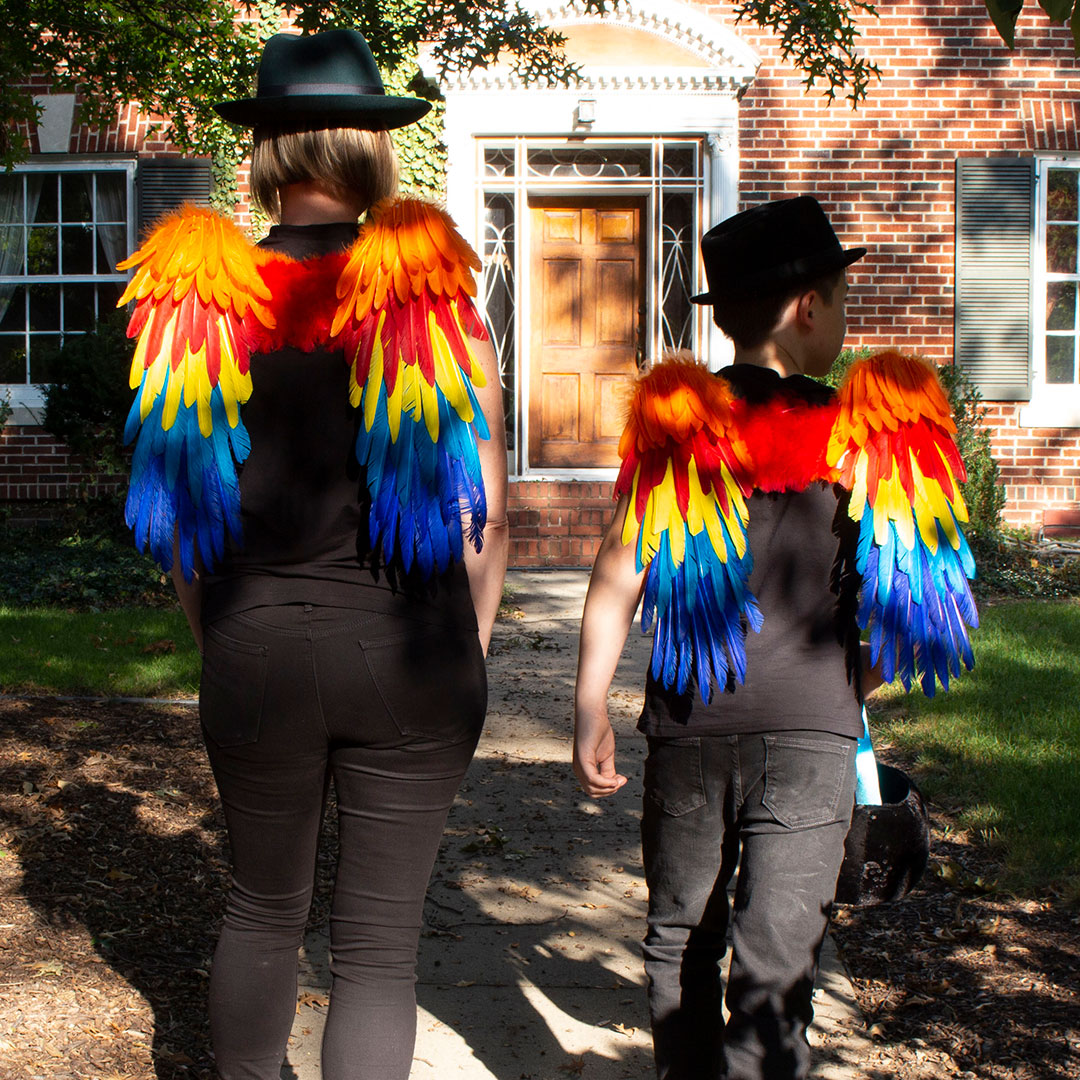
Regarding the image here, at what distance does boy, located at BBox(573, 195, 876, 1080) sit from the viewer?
6.51ft

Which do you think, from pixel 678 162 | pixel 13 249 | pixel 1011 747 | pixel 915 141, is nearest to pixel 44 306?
pixel 13 249

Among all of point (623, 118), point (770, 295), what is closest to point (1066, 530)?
point (623, 118)

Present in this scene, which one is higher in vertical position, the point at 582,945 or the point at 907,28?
the point at 907,28

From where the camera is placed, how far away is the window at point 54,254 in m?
10.4

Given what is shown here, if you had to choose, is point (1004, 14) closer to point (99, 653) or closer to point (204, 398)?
point (204, 398)

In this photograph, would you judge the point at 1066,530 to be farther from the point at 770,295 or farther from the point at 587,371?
the point at 770,295

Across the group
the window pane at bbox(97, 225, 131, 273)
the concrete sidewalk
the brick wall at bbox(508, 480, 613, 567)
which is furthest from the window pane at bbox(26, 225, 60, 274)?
the concrete sidewalk

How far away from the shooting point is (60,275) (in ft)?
34.5

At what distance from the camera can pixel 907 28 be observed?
9.98 meters

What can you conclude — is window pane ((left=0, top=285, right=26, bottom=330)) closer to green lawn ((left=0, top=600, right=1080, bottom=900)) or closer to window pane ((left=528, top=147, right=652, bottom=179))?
green lawn ((left=0, top=600, right=1080, bottom=900))

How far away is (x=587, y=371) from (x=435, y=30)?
5.48 metres

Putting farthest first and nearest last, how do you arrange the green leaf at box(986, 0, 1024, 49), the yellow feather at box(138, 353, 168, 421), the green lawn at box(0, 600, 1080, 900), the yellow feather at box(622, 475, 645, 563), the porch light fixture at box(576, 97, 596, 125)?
the porch light fixture at box(576, 97, 596, 125) → the green lawn at box(0, 600, 1080, 900) → the yellow feather at box(622, 475, 645, 563) → the yellow feather at box(138, 353, 168, 421) → the green leaf at box(986, 0, 1024, 49)

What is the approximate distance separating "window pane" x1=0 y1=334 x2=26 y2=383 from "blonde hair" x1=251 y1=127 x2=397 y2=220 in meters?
9.56

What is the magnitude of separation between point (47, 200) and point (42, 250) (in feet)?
1.39
